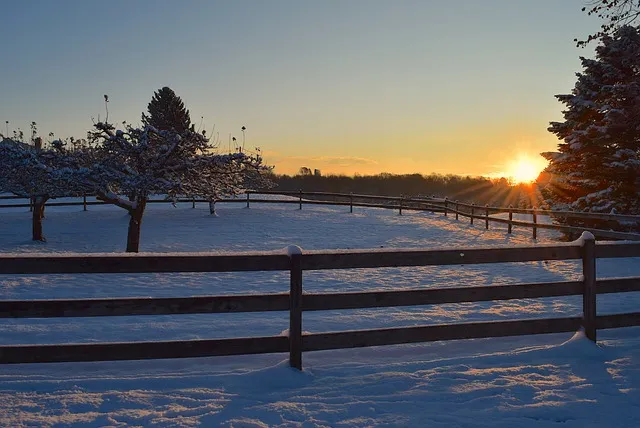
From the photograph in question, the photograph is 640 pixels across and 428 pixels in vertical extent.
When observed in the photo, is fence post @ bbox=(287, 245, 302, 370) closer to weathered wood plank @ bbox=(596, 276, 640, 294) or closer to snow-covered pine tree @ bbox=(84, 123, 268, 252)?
weathered wood plank @ bbox=(596, 276, 640, 294)

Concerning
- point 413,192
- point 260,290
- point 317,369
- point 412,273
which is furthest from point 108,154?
point 413,192

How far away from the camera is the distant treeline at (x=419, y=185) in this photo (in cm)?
10738

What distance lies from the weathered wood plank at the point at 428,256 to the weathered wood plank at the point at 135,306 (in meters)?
0.55

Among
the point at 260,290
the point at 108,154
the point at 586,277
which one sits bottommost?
the point at 260,290

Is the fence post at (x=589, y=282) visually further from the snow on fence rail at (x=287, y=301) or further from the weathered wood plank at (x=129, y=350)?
the weathered wood plank at (x=129, y=350)

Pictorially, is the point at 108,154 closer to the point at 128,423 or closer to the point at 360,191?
the point at 128,423

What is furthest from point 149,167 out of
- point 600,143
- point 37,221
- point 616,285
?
point 600,143

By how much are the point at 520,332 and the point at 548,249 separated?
40.6 inches

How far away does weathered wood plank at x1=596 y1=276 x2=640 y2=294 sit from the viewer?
604cm

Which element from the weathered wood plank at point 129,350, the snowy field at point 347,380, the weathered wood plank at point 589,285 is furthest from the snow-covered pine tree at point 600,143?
the weathered wood plank at point 129,350

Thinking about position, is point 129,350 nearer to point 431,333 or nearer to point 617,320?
point 431,333

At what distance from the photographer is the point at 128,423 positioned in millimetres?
4008

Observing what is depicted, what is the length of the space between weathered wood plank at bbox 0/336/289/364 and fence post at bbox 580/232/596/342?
380 cm

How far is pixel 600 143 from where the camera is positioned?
1966 cm
